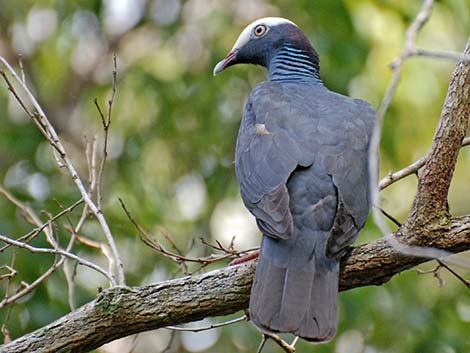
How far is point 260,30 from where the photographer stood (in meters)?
5.57

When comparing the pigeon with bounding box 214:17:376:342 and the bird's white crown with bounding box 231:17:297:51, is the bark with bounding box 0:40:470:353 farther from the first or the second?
the bird's white crown with bounding box 231:17:297:51

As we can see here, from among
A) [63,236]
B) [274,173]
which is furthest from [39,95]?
[274,173]

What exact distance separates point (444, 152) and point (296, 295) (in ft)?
2.76

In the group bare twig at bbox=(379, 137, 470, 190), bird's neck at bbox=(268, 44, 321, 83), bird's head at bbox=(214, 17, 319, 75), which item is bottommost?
bare twig at bbox=(379, 137, 470, 190)

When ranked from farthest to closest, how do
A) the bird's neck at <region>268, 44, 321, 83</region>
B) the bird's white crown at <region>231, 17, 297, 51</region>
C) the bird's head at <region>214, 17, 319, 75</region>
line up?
the bird's white crown at <region>231, 17, 297, 51</region>, the bird's head at <region>214, 17, 319, 75</region>, the bird's neck at <region>268, 44, 321, 83</region>

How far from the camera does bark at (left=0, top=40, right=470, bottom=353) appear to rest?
357cm

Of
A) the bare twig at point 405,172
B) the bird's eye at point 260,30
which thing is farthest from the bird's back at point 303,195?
the bird's eye at point 260,30

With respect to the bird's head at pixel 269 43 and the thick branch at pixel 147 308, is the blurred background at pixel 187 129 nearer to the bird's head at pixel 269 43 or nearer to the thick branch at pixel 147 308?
the bird's head at pixel 269 43

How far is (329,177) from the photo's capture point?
13.3 ft

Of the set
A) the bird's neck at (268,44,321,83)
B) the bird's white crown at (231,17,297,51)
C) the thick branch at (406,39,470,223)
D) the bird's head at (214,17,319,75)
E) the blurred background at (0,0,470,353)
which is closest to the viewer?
the thick branch at (406,39,470,223)

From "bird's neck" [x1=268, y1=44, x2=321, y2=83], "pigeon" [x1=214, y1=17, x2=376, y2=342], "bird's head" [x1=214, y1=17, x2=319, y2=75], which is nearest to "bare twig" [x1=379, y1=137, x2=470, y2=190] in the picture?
"pigeon" [x1=214, y1=17, x2=376, y2=342]

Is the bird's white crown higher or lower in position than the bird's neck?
higher

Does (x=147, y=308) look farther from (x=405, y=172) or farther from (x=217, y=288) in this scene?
(x=405, y=172)

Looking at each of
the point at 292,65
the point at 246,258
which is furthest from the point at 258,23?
the point at 246,258
